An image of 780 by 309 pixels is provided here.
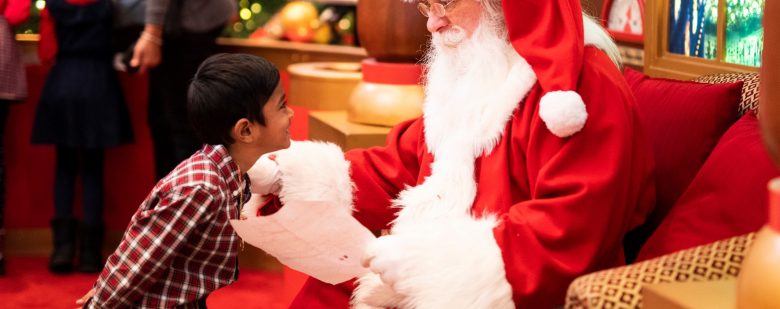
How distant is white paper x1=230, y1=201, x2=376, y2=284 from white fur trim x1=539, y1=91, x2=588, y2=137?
0.36m

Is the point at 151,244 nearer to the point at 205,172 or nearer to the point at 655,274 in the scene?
the point at 205,172

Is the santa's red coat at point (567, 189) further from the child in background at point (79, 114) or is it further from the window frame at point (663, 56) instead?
the child in background at point (79, 114)

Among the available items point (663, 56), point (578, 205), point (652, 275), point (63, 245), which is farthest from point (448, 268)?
point (63, 245)

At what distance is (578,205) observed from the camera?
1.68 metres

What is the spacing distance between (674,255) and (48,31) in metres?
2.92

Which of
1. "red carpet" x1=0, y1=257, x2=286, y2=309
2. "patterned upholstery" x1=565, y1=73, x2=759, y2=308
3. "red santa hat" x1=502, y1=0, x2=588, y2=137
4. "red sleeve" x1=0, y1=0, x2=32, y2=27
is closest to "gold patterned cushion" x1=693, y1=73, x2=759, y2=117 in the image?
"red santa hat" x1=502, y1=0, x2=588, y2=137

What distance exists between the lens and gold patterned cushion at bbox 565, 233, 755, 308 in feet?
4.62

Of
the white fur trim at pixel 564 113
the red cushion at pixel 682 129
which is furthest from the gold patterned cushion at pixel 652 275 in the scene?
the red cushion at pixel 682 129

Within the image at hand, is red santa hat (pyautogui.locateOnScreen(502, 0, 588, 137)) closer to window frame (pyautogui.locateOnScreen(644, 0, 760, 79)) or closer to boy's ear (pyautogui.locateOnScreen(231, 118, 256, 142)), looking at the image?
boy's ear (pyautogui.locateOnScreen(231, 118, 256, 142))

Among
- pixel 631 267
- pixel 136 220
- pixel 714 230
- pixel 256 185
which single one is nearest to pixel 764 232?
pixel 631 267

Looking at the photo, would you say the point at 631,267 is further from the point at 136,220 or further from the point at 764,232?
the point at 136,220

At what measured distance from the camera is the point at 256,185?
6.94 ft

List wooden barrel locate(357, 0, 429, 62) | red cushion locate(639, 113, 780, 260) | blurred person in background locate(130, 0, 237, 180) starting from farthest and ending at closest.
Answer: blurred person in background locate(130, 0, 237, 180) → wooden barrel locate(357, 0, 429, 62) → red cushion locate(639, 113, 780, 260)

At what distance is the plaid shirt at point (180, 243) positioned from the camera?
5.84ft
